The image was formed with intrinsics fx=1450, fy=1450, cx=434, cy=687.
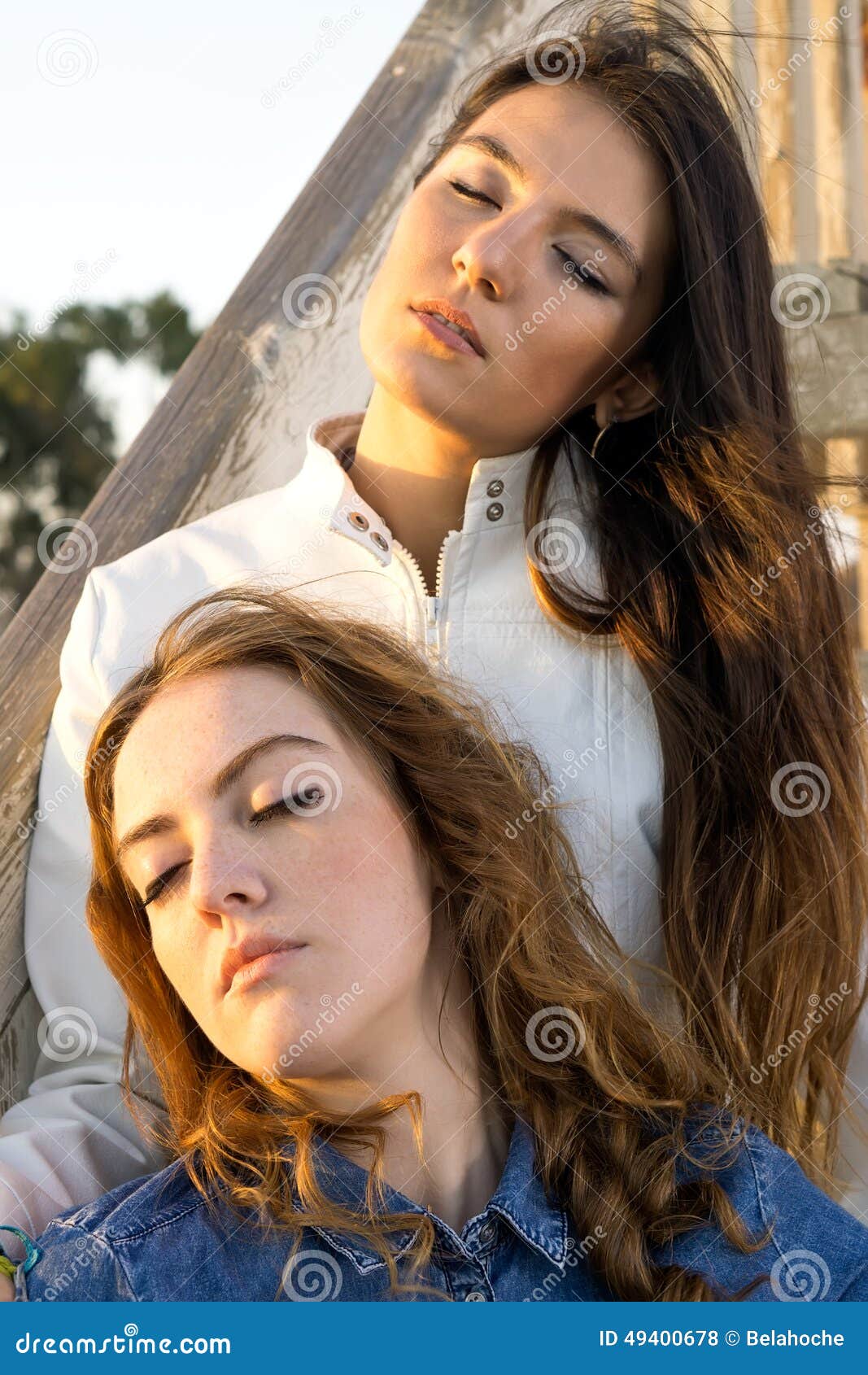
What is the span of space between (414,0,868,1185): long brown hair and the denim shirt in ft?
1.37

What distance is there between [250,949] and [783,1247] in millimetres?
719

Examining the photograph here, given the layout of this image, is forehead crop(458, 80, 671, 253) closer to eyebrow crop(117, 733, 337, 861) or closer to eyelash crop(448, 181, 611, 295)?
eyelash crop(448, 181, 611, 295)

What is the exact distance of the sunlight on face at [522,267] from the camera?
2.09 m

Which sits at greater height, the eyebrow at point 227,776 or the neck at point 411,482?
the neck at point 411,482

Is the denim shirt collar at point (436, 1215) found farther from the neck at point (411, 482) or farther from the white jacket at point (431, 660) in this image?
the neck at point (411, 482)

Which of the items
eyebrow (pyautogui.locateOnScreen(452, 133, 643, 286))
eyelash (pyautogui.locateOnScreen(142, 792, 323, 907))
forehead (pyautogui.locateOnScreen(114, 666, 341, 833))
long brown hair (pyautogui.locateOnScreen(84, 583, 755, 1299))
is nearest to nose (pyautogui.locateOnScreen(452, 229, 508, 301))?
eyebrow (pyautogui.locateOnScreen(452, 133, 643, 286))

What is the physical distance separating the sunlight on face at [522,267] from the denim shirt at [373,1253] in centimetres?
107

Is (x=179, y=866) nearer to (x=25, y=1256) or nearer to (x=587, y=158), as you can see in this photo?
(x=25, y=1256)

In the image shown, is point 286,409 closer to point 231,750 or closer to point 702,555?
point 702,555

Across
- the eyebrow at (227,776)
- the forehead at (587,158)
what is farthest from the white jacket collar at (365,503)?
the eyebrow at (227,776)

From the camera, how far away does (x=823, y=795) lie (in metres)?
2.23

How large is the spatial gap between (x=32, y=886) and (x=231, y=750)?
2.13 ft

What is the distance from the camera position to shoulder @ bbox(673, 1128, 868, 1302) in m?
1.68

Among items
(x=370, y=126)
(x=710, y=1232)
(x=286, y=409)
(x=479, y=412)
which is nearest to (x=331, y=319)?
(x=286, y=409)
